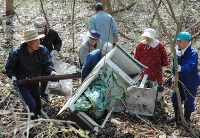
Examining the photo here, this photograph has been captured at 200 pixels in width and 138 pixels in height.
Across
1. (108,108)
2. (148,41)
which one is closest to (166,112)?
(148,41)

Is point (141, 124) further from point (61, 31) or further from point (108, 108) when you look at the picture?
point (61, 31)

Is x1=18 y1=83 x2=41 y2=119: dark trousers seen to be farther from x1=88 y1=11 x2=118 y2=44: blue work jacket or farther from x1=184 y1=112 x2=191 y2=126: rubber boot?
x1=184 y1=112 x2=191 y2=126: rubber boot

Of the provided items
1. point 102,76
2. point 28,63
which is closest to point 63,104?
point 28,63

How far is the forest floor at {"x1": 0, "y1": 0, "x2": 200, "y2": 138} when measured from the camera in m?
4.25

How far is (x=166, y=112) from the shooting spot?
6.98 metres

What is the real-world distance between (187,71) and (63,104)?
8.40 ft

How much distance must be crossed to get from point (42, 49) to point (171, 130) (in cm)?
271

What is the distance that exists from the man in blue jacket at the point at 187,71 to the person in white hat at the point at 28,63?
2.26 metres

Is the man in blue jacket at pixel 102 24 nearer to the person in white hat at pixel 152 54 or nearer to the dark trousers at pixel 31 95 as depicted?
the person in white hat at pixel 152 54

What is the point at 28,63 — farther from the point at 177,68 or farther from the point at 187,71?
the point at 187,71

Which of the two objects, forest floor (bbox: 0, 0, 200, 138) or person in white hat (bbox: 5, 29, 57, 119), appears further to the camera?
person in white hat (bbox: 5, 29, 57, 119)

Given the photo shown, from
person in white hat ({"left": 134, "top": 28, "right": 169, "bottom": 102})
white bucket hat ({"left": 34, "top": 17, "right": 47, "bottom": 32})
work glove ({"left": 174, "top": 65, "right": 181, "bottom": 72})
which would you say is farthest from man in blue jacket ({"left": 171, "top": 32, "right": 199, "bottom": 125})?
white bucket hat ({"left": 34, "top": 17, "right": 47, "bottom": 32})

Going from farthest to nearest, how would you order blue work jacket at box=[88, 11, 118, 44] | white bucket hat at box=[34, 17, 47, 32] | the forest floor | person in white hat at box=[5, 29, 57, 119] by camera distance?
1. blue work jacket at box=[88, 11, 118, 44]
2. white bucket hat at box=[34, 17, 47, 32]
3. person in white hat at box=[5, 29, 57, 119]
4. the forest floor

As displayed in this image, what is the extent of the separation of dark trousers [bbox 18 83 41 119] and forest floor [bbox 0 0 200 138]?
232 mm
